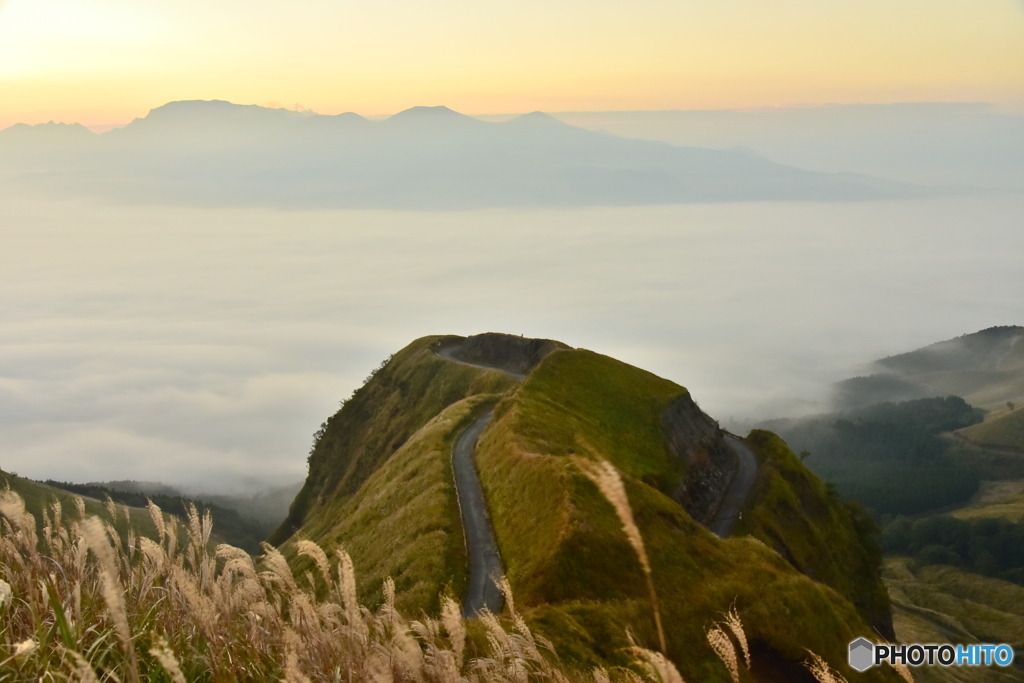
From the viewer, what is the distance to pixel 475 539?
2035 inches

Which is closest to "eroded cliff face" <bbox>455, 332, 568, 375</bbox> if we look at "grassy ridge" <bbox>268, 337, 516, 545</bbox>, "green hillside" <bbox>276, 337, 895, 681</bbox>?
"grassy ridge" <bbox>268, 337, 516, 545</bbox>

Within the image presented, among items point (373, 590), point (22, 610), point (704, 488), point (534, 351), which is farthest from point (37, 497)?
point (22, 610)

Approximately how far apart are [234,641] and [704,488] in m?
76.4

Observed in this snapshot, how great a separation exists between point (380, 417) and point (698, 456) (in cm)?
6967

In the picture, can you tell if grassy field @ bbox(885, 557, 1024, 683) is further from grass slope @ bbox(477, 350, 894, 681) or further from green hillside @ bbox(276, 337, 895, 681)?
grass slope @ bbox(477, 350, 894, 681)

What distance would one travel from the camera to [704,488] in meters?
80.4

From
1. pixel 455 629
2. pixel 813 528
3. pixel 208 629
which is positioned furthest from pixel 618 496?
pixel 813 528

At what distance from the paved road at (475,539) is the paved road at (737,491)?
2562 cm

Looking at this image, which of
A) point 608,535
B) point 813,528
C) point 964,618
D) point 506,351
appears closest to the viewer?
point 608,535

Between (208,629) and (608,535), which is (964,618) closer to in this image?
(608,535)

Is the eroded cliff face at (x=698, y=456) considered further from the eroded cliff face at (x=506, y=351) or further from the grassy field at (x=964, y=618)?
the grassy field at (x=964, y=618)

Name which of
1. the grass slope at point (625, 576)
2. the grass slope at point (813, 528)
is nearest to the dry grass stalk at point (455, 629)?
the grass slope at point (625, 576)

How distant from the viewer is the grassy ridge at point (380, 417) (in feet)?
393

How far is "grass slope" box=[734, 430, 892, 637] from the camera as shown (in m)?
77.4
